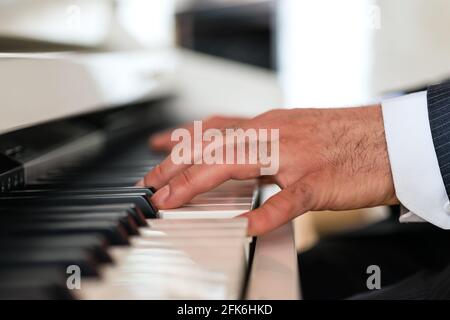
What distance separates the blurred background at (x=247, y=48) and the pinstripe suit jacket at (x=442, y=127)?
51cm

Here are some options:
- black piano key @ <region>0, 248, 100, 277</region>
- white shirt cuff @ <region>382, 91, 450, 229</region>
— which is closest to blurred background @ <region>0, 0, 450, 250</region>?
black piano key @ <region>0, 248, 100, 277</region>

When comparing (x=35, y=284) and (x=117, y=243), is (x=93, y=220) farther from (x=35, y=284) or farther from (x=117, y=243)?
(x=35, y=284)

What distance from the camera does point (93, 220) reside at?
611mm

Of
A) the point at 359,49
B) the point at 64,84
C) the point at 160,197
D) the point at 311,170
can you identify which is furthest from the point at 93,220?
the point at 359,49

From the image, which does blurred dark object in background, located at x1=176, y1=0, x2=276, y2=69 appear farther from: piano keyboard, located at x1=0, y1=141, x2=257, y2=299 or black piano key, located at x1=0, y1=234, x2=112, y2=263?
black piano key, located at x1=0, y1=234, x2=112, y2=263

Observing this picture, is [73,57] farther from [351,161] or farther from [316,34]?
[316,34]

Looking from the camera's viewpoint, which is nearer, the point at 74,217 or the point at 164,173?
the point at 74,217

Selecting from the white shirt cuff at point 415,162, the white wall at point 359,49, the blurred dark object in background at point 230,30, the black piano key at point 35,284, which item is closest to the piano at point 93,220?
the black piano key at point 35,284

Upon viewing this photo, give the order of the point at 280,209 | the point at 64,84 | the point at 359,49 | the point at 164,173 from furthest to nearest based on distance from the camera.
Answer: the point at 359,49 < the point at 64,84 < the point at 164,173 < the point at 280,209

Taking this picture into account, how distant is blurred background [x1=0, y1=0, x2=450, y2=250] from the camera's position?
1038 mm

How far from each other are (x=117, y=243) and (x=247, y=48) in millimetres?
2031

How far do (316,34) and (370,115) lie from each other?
2.31m

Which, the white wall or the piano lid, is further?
the white wall

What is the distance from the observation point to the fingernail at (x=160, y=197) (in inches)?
28.4
